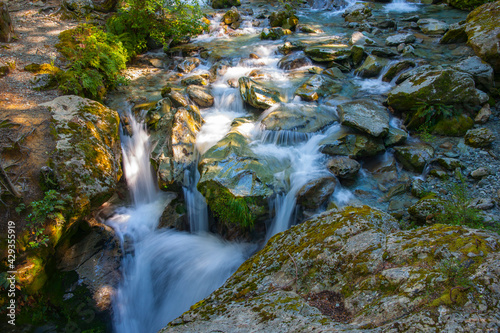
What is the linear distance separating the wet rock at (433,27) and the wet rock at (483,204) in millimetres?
A: 9764

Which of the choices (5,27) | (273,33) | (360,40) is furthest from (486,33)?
(5,27)

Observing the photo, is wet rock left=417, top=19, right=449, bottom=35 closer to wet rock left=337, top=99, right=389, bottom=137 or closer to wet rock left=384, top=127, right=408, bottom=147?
wet rock left=337, top=99, right=389, bottom=137

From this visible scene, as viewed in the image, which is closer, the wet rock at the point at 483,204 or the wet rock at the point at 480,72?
the wet rock at the point at 483,204

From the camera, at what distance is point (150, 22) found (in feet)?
37.4

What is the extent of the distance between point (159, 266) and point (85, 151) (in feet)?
9.82

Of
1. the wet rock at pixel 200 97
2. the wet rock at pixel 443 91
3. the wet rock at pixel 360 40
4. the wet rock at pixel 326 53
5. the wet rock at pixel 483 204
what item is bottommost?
the wet rock at pixel 483 204

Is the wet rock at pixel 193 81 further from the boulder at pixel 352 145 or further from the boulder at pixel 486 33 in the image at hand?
the boulder at pixel 486 33

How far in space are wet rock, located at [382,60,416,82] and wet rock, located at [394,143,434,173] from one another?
349 centimetres

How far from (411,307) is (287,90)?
8100mm

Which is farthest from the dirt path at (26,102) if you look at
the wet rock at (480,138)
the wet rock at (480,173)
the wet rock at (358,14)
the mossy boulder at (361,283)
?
the wet rock at (358,14)

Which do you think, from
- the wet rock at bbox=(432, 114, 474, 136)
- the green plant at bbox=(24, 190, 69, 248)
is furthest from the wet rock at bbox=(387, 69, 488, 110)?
the green plant at bbox=(24, 190, 69, 248)

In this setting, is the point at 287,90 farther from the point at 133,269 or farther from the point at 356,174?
the point at 133,269

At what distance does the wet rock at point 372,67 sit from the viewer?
31.6 ft

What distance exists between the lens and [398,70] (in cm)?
917
